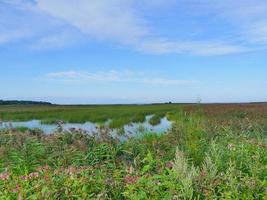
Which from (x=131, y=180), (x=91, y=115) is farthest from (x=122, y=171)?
(x=91, y=115)

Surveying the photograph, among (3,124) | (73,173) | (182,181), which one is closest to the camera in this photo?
(182,181)

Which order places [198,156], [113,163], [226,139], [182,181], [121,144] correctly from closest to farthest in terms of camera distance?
[182,181] < [113,163] < [198,156] < [121,144] < [226,139]

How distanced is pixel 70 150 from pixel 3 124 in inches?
126

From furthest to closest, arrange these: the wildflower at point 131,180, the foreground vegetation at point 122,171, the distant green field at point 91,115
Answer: the distant green field at point 91,115
the wildflower at point 131,180
the foreground vegetation at point 122,171

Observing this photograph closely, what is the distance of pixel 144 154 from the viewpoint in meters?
9.43

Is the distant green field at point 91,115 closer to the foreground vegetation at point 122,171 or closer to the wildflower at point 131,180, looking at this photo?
the foreground vegetation at point 122,171

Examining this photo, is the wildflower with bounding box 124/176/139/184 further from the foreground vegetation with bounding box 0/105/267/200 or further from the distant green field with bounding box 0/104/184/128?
the distant green field with bounding box 0/104/184/128

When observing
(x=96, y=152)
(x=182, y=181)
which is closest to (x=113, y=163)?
(x=96, y=152)

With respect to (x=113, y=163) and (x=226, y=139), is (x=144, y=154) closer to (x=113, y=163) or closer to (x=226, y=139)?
(x=113, y=163)

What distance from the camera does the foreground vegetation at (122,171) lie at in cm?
605

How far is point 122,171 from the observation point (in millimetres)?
7109

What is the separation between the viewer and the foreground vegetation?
605 centimetres

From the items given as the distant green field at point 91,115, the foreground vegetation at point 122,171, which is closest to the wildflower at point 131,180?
the foreground vegetation at point 122,171

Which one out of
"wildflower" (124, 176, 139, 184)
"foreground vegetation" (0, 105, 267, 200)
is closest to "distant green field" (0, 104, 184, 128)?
"foreground vegetation" (0, 105, 267, 200)
